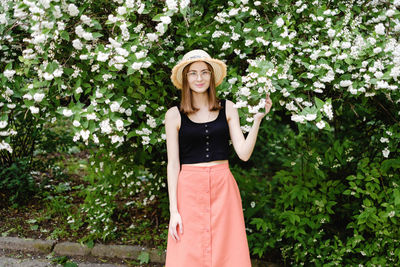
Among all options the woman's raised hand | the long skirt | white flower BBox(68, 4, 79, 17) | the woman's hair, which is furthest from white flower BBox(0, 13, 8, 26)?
the woman's raised hand

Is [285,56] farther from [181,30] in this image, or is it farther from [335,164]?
[335,164]

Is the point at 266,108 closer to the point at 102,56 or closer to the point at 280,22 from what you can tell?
the point at 280,22

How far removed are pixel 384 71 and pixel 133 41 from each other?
5.87 ft

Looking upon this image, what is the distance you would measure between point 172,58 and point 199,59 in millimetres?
619

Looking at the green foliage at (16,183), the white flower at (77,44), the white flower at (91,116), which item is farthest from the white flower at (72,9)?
the green foliage at (16,183)

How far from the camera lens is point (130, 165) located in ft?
13.0

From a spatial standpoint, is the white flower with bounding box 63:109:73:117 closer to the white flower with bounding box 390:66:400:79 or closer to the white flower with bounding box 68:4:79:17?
the white flower with bounding box 68:4:79:17

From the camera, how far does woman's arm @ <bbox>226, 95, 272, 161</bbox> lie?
235 centimetres

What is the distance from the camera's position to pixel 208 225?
8.20 feet

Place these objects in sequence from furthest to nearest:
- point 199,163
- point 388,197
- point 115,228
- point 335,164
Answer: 1. point 115,228
2. point 335,164
3. point 388,197
4. point 199,163

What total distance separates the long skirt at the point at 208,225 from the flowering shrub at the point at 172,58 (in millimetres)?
501

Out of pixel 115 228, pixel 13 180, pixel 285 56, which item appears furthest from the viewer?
pixel 13 180

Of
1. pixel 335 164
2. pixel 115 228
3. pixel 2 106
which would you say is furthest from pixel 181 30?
pixel 115 228

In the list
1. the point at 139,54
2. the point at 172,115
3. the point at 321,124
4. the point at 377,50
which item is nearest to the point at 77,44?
the point at 139,54
